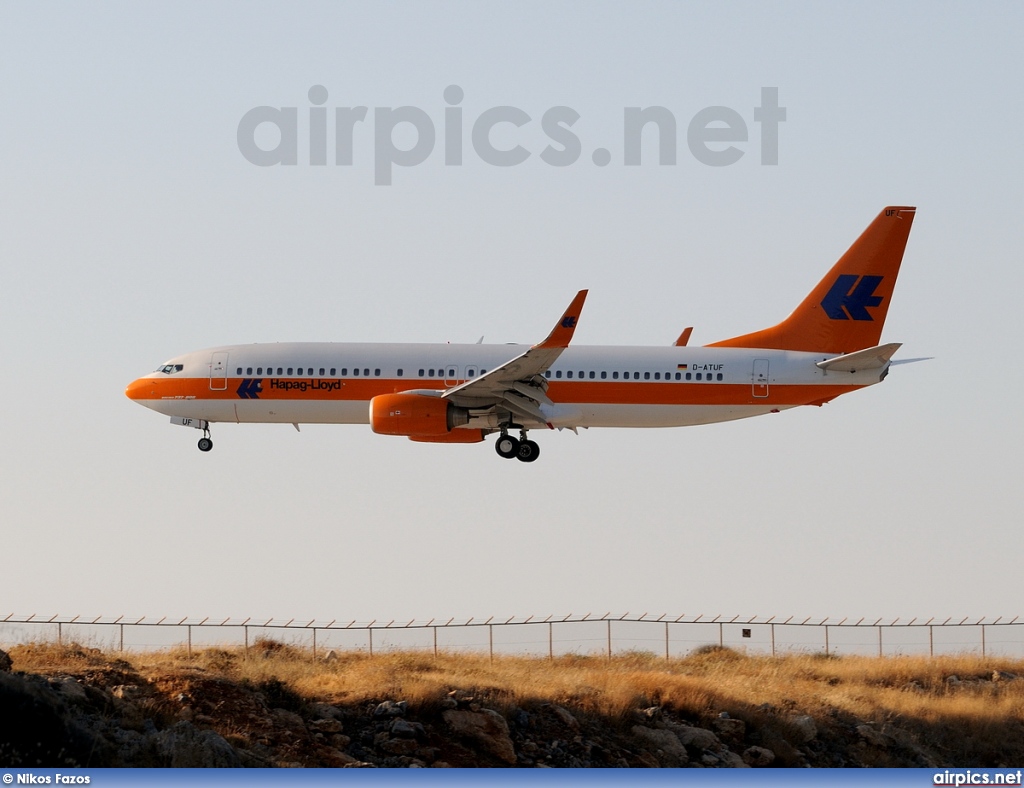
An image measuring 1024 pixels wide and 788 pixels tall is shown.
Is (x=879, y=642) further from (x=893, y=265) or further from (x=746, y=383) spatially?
(x=893, y=265)

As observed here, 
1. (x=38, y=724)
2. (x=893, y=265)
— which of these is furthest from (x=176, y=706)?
(x=893, y=265)

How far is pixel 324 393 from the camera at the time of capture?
56.2 meters

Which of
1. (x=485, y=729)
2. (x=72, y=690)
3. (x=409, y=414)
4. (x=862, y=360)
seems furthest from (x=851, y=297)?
(x=72, y=690)

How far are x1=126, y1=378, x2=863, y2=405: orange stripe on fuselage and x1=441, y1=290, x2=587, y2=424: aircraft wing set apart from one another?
3.16ft

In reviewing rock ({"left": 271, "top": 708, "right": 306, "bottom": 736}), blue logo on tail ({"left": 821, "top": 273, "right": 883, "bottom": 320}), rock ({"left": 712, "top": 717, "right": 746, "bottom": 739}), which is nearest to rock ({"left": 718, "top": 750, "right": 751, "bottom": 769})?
rock ({"left": 712, "top": 717, "right": 746, "bottom": 739})

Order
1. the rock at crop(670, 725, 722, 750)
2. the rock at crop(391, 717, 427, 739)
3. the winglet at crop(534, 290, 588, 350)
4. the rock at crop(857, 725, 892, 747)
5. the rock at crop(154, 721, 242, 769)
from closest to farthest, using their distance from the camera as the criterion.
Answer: the rock at crop(154, 721, 242, 769) → the rock at crop(391, 717, 427, 739) → the rock at crop(670, 725, 722, 750) → the rock at crop(857, 725, 892, 747) → the winglet at crop(534, 290, 588, 350)

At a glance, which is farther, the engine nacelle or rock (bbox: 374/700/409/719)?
the engine nacelle

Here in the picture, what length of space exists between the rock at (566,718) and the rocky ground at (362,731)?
1.4 inches

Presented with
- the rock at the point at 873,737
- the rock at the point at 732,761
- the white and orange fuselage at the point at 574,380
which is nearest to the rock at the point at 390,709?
the rock at the point at 732,761

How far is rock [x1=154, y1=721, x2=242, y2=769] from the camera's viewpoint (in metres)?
31.9

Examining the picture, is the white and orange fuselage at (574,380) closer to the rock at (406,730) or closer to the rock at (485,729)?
the rock at (485,729)

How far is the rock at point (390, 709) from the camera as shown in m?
37.9

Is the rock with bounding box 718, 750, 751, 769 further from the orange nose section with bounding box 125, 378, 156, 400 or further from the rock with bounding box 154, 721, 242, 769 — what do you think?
the orange nose section with bounding box 125, 378, 156, 400

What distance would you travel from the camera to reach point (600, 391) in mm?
55531
